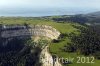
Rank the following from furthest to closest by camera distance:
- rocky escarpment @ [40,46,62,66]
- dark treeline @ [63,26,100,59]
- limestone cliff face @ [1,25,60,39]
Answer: limestone cliff face @ [1,25,60,39], dark treeline @ [63,26,100,59], rocky escarpment @ [40,46,62,66]

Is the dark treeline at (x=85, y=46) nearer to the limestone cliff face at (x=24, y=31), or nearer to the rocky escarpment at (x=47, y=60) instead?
the rocky escarpment at (x=47, y=60)

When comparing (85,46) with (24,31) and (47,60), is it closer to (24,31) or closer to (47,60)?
(47,60)

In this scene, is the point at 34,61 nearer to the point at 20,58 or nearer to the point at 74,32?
the point at 20,58

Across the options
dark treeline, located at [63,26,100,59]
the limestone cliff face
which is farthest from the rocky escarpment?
the limestone cliff face

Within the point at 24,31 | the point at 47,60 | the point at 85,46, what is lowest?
the point at 47,60

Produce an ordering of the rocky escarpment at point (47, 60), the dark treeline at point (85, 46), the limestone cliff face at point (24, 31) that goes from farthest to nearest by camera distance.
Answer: the limestone cliff face at point (24, 31) < the dark treeline at point (85, 46) < the rocky escarpment at point (47, 60)

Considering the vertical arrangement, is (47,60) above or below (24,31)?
below

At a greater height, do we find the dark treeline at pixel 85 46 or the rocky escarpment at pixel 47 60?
the dark treeline at pixel 85 46

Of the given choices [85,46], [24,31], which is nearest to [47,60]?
[85,46]

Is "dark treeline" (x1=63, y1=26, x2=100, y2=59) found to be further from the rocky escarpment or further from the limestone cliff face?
the limestone cliff face

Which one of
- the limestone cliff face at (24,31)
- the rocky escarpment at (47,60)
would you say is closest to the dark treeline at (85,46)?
the rocky escarpment at (47,60)

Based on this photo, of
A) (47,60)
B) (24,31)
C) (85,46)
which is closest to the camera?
(85,46)
